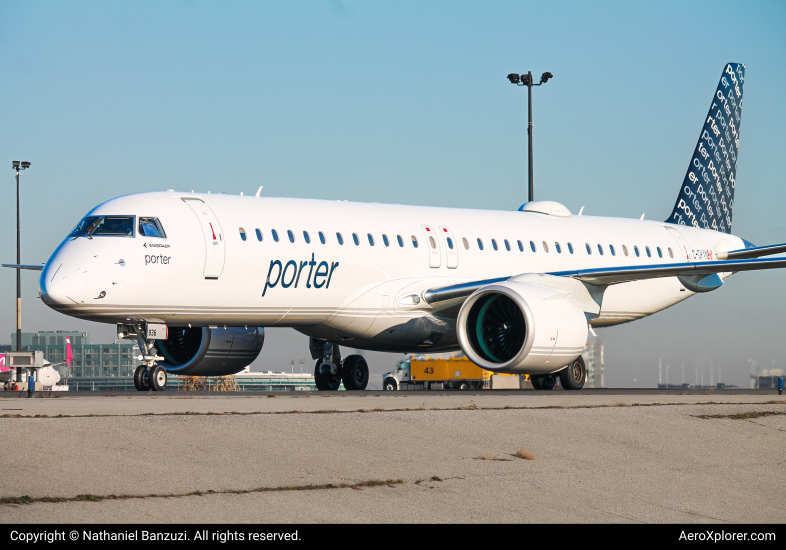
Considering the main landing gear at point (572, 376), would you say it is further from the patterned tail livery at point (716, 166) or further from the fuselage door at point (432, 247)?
the patterned tail livery at point (716, 166)

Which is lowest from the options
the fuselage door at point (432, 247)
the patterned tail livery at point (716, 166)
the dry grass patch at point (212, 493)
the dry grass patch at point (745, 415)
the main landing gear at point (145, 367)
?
the dry grass patch at point (212, 493)

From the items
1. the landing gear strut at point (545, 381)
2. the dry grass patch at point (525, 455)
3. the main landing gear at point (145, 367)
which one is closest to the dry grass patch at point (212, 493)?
the dry grass patch at point (525, 455)

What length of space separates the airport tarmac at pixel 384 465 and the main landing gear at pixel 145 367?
5151 mm

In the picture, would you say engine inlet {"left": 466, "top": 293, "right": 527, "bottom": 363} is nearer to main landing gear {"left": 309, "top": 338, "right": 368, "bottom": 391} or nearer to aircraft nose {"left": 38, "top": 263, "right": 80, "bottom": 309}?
main landing gear {"left": 309, "top": 338, "right": 368, "bottom": 391}

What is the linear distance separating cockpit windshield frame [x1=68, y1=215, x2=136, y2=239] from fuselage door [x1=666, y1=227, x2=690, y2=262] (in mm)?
16967

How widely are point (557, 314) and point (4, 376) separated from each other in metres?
28.7

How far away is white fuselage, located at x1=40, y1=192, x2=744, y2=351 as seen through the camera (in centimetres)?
1939

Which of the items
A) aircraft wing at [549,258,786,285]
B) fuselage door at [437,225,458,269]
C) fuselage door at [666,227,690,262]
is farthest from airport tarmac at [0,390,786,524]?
fuselage door at [666,227,690,262]

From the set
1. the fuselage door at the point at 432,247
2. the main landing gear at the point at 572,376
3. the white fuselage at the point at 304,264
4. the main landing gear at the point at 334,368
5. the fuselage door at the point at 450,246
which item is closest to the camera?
the white fuselage at the point at 304,264

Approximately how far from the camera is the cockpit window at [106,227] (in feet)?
64.7

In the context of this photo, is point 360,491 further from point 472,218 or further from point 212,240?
point 472,218

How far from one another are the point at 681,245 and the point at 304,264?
538 inches

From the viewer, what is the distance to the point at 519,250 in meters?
25.9

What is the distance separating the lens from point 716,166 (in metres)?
34.4
